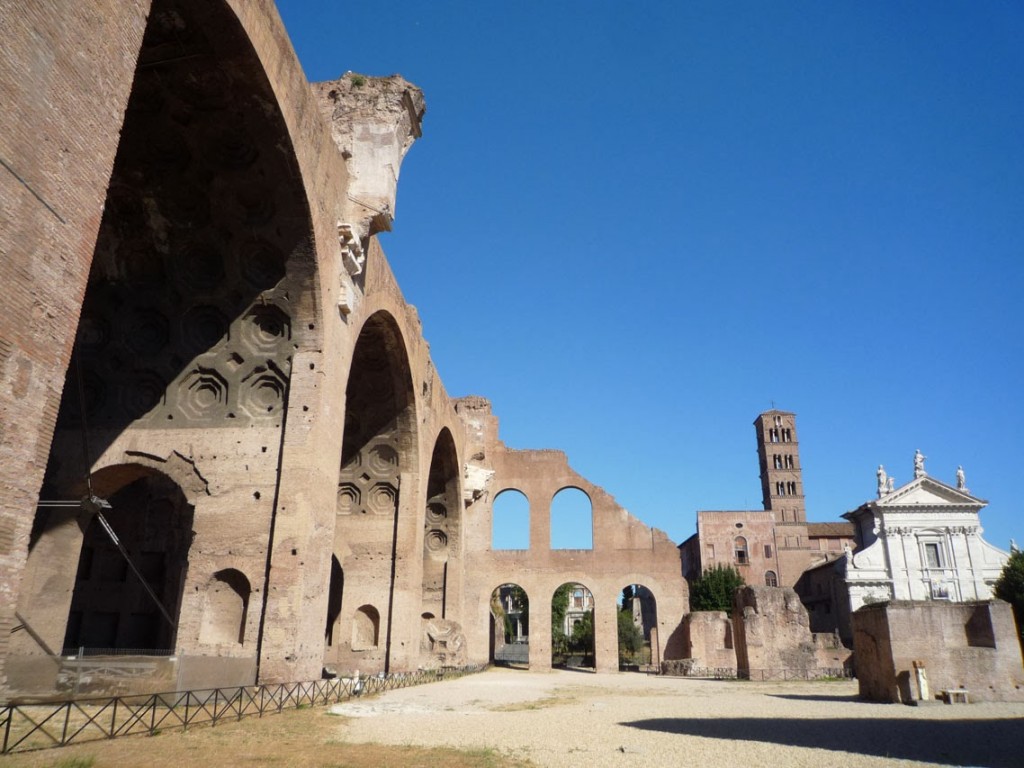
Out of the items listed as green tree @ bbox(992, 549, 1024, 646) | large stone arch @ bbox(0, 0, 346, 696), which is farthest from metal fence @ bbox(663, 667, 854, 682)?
large stone arch @ bbox(0, 0, 346, 696)

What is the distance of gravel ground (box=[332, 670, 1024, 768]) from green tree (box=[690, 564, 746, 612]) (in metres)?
24.5

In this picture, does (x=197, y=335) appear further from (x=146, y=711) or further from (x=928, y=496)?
(x=928, y=496)

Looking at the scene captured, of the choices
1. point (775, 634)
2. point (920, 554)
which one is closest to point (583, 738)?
point (775, 634)

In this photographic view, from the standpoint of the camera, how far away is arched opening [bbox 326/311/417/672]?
61.8 feet

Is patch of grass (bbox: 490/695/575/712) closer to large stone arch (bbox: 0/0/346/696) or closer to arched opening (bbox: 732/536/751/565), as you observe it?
large stone arch (bbox: 0/0/346/696)

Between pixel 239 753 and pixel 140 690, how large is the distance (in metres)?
3.95

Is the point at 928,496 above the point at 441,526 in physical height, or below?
above

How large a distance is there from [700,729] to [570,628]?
204 ft

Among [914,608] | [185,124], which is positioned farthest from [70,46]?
[914,608]

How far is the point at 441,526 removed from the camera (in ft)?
86.1

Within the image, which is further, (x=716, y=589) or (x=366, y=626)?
(x=716, y=589)

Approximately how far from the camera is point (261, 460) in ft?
38.9

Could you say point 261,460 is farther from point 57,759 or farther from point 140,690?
point 57,759

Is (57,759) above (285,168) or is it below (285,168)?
below
